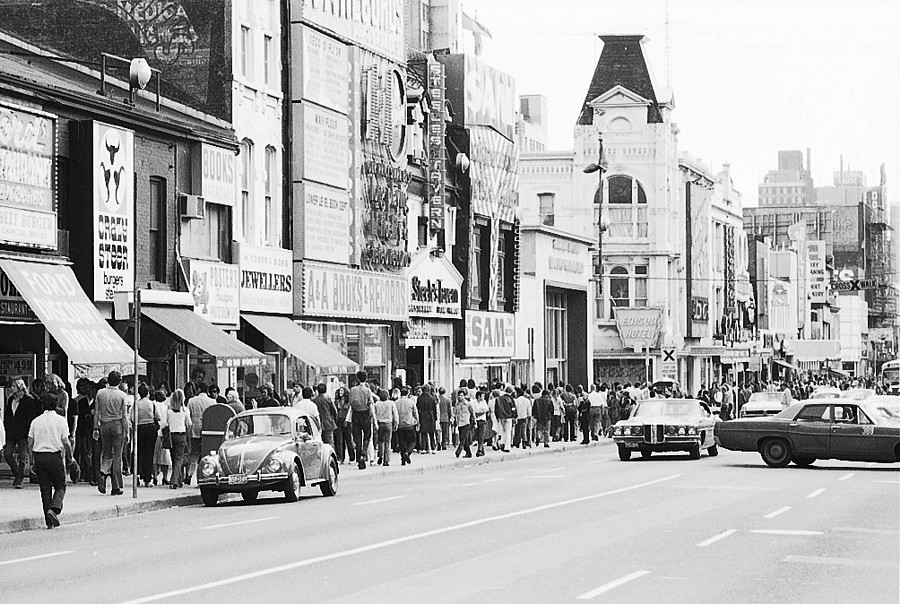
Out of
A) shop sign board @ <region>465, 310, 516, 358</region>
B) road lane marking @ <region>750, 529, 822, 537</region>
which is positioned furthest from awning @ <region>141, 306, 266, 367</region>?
shop sign board @ <region>465, 310, 516, 358</region>

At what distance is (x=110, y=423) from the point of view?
25.2 meters

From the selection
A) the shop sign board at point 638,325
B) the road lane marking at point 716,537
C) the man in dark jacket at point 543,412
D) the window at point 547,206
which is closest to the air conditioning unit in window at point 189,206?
the man in dark jacket at point 543,412

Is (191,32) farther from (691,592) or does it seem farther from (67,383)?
(691,592)

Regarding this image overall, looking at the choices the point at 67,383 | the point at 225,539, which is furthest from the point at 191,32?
the point at 225,539

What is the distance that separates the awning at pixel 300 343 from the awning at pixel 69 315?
27.1 ft

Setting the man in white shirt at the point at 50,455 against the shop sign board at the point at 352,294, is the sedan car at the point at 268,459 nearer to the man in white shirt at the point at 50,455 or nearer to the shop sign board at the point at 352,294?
the man in white shirt at the point at 50,455

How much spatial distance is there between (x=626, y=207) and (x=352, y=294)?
39801 mm

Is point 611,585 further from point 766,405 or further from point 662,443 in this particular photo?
point 766,405

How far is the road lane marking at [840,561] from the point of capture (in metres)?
15.7

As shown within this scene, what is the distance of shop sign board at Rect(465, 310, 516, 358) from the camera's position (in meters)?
52.3

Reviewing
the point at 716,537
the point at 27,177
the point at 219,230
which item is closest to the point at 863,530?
the point at 716,537

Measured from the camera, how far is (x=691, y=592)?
13.5 meters

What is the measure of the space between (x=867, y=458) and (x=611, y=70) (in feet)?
173

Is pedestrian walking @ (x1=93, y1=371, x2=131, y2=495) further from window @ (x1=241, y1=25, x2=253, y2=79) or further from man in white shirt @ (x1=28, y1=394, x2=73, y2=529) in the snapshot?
window @ (x1=241, y1=25, x2=253, y2=79)
